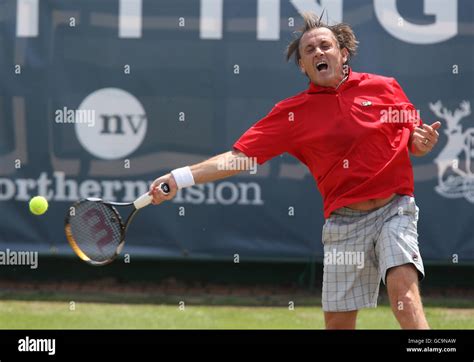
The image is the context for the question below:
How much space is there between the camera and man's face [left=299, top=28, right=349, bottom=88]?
16.2 feet

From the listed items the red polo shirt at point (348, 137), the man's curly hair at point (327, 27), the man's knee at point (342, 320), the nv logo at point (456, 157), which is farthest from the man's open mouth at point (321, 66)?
the nv logo at point (456, 157)

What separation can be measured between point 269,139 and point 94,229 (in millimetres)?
1111

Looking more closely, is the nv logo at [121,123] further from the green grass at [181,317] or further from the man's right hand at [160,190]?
the man's right hand at [160,190]

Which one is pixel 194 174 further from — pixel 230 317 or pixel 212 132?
pixel 212 132

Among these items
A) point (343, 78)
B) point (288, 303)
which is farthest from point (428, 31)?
point (343, 78)

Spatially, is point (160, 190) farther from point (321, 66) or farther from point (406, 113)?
point (406, 113)

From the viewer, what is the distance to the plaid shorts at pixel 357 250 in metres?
4.76

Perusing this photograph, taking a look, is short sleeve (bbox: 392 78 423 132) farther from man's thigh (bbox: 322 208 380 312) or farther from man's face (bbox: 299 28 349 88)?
man's thigh (bbox: 322 208 380 312)

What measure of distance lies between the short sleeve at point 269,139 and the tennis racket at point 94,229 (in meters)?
0.71

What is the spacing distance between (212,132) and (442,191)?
6.64 feet

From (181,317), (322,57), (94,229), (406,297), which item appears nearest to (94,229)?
(94,229)

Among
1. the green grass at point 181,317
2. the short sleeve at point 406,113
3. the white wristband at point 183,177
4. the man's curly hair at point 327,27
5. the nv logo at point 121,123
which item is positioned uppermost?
the man's curly hair at point 327,27

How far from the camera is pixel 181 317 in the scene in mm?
7348

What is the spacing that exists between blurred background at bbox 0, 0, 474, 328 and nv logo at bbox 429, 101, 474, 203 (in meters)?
0.02
